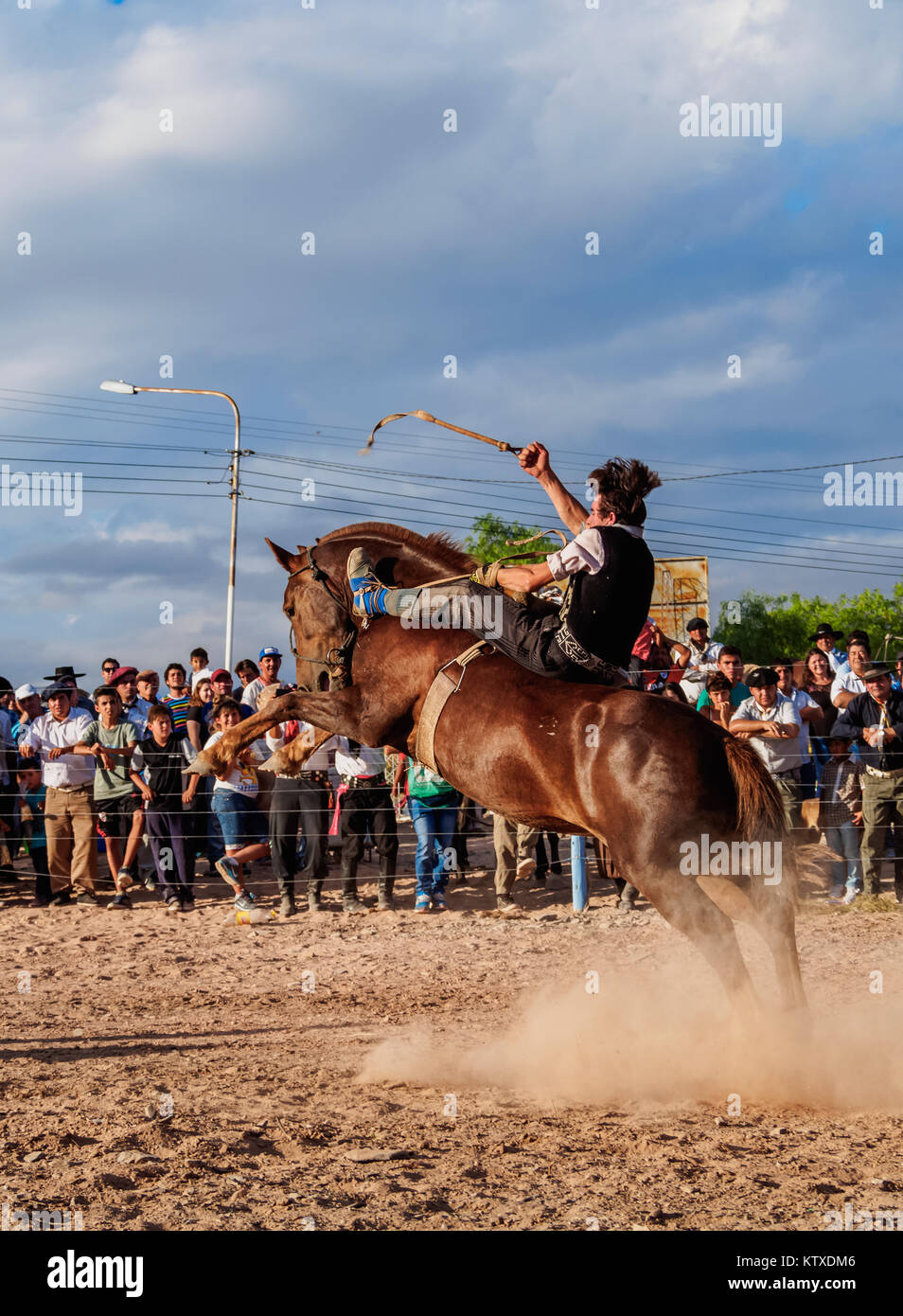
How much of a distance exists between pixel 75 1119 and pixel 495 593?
11.0 feet

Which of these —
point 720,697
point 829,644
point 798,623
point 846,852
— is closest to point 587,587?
point 720,697

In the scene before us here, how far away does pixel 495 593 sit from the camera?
5957mm

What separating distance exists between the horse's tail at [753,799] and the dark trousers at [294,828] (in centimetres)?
594

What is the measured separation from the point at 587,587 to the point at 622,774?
99 cm

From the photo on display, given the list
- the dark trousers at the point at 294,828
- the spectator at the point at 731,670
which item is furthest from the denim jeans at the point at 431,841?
the spectator at the point at 731,670

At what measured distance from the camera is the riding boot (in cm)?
1069

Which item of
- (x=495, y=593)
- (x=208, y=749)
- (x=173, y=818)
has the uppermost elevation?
(x=495, y=593)

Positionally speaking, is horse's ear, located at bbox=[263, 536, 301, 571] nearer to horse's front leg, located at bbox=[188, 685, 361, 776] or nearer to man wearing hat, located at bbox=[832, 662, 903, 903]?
horse's front leg, located at bbox=[188, 685, 361, 776]

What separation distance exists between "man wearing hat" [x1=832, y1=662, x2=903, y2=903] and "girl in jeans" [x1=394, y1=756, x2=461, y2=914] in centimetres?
418

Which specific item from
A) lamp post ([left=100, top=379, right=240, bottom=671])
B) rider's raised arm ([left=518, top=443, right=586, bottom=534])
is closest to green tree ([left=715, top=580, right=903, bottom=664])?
lamp post ([left=100, top=379, right=240, bottom=671])

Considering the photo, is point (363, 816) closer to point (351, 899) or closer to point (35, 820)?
point (351, 899)

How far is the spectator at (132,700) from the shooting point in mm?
11884

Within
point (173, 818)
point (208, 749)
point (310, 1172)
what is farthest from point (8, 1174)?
point (173, 818)
